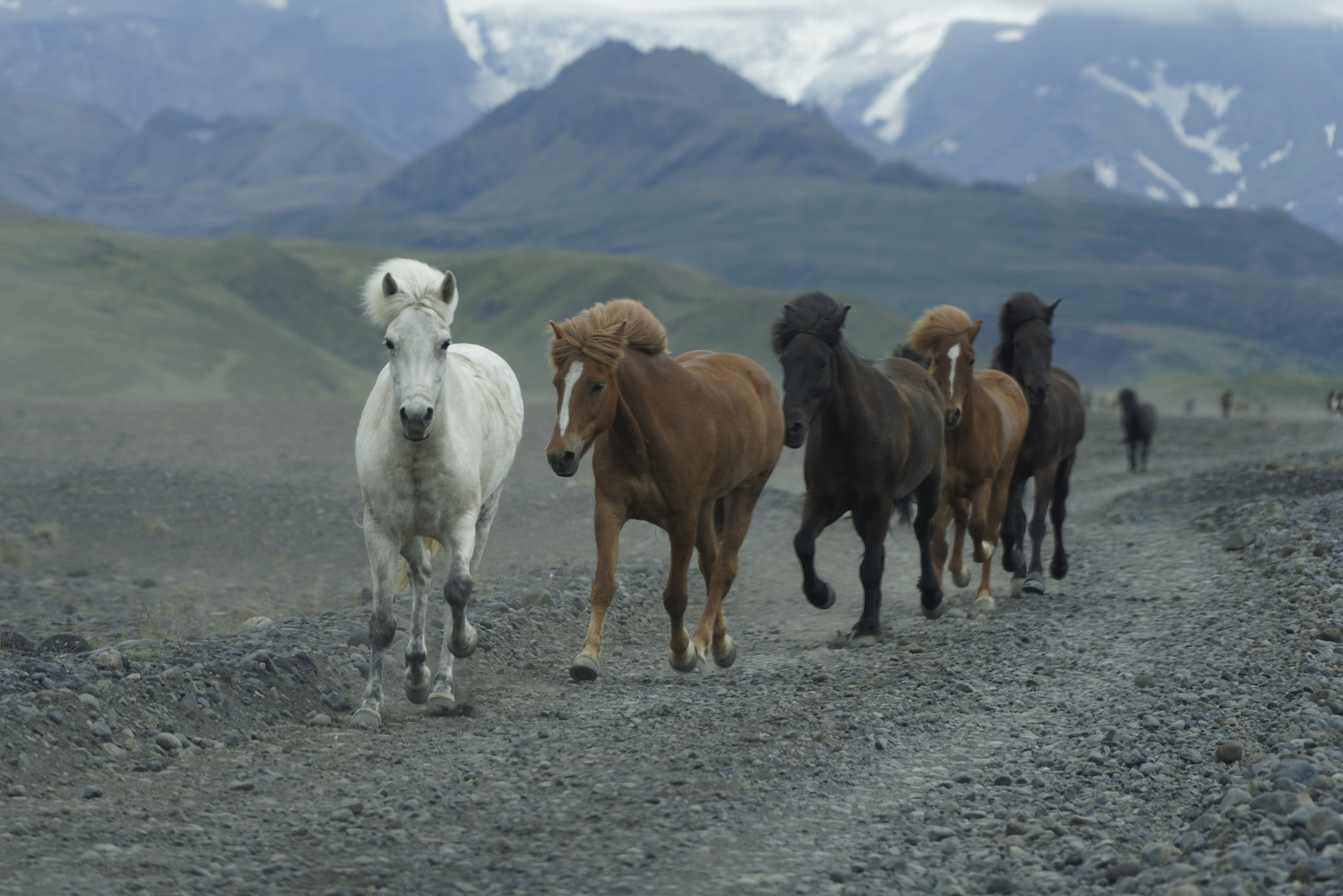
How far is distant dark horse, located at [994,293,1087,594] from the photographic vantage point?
41.7ft

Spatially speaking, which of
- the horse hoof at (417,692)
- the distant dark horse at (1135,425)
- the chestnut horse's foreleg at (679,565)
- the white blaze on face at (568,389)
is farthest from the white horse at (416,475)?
the distant dark horse at (1135,425)

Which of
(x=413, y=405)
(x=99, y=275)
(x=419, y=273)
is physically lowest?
(x=413, y=405)

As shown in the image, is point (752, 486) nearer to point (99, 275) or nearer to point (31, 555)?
point (31, 555)

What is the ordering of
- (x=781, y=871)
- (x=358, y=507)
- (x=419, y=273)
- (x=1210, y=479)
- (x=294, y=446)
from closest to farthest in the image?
(x=781, y=871)
(x=419, y=273)
(x=358, y=507)
(x=1210, y=479)
(x=294, y=446)

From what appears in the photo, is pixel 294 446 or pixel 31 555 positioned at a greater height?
pixel 294 446

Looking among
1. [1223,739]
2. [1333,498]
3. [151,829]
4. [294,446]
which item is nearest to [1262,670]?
[1223,739]

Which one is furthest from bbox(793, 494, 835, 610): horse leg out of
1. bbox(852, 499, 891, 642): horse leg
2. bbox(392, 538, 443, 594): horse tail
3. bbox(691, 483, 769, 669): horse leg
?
bbox(392, 538, 443, 594): horse tail

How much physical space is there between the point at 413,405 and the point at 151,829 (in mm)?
2710

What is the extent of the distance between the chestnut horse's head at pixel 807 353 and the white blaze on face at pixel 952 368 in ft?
5.90

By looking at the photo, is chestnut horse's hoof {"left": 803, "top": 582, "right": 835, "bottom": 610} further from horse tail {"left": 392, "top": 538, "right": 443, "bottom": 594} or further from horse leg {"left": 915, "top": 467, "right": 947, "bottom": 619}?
horse tail {"left": 392, "top": 538, "right": 443, "bottom": 594}

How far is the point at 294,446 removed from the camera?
30094 millimetres

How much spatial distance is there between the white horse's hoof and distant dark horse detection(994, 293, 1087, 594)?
21.8 feet

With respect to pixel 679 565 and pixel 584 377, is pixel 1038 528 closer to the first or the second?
pixel 679 565

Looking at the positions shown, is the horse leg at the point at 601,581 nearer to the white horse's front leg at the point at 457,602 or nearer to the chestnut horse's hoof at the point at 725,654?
the white horse's front leg at the point at 457,602
